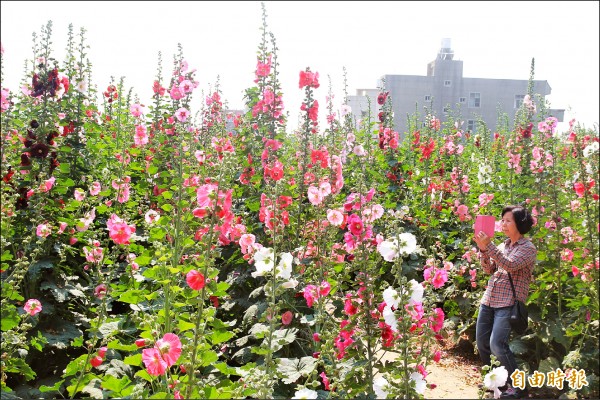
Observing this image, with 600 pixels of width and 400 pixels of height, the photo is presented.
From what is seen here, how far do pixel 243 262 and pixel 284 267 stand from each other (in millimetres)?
1906

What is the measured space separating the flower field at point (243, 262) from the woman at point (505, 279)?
11.2 inches

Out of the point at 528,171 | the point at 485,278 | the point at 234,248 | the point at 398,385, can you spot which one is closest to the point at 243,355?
the point at 234,248

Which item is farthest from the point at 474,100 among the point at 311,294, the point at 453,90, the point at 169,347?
the point at 169,347

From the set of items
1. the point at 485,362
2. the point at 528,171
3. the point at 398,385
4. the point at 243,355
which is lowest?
the point at 485,362

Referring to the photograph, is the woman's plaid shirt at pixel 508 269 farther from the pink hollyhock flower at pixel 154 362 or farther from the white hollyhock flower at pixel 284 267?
the pink hollyhock flower at pixel 154 362

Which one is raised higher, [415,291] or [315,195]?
[315,195]

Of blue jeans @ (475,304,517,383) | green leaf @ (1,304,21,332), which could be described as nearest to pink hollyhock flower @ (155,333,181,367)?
green leaf @ (1,304,21,332)

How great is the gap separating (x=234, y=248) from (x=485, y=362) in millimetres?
2339

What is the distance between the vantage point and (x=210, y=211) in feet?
8.18

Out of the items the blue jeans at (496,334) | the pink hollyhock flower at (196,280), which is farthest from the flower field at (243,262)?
the blue jeans at (496,334)

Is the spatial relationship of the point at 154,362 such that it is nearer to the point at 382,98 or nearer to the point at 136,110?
the point at 136,110

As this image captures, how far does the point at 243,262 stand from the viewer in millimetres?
4336

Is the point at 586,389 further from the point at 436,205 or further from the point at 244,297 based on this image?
the point at 436,205

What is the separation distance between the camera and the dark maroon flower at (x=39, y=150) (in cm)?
368
